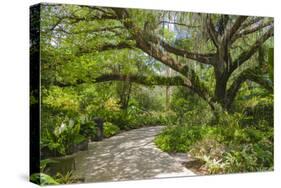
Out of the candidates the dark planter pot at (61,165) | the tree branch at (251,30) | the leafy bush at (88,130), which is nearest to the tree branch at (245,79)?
the tree branch at (251,30)

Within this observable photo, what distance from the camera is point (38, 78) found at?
24.2 feet

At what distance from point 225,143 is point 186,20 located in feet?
6.54

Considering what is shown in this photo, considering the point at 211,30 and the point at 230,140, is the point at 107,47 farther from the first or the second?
the point at 230,140

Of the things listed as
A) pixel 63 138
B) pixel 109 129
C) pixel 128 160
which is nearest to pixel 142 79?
pixel 109 129

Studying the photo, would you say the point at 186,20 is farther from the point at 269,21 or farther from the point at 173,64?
the point at 269,21

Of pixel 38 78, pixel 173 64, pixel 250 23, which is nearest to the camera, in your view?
pixel 38 78

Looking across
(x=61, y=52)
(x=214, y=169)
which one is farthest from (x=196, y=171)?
(x=61, y=52)

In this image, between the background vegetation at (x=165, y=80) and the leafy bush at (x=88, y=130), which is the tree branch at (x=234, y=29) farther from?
the leafy bush at (x=88, y=130)

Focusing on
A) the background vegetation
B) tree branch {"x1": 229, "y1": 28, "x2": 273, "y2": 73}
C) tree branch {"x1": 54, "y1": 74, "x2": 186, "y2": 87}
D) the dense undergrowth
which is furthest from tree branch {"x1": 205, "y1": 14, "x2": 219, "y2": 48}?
the dense undergrowth

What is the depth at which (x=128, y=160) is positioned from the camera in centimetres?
787

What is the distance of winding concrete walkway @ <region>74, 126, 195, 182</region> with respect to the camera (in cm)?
764

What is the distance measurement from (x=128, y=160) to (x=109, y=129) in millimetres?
520

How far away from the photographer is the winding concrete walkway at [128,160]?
7641 mm

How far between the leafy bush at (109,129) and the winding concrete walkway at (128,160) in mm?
71
